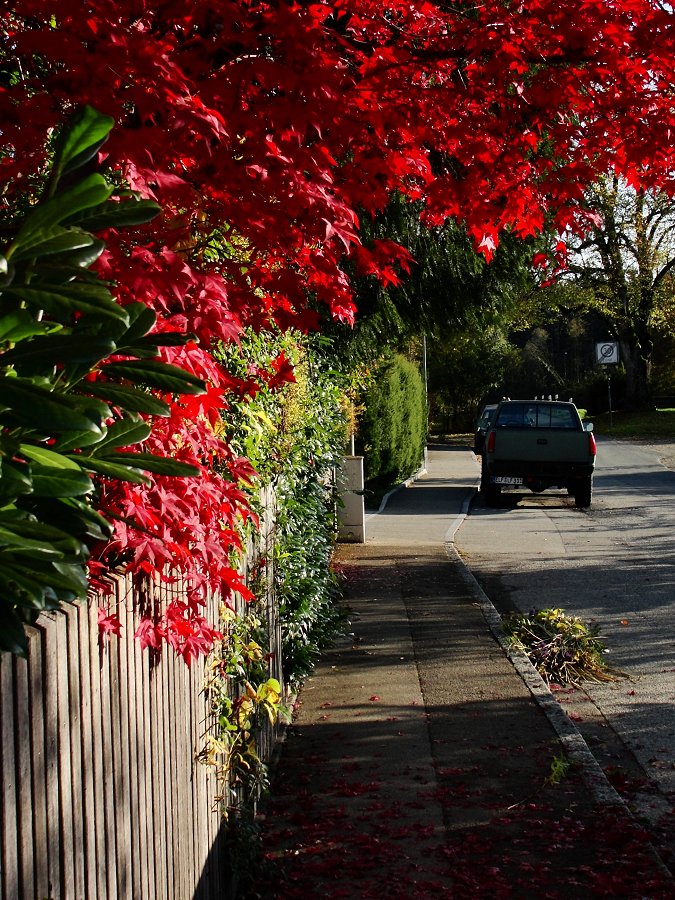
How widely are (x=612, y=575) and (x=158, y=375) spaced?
11.5 metres

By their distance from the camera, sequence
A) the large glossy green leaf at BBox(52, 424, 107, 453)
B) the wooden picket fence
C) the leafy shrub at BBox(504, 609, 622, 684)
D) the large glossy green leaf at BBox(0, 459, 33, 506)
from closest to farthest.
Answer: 1. the large glossy green leaf at BBox(0, 459, 33, 506)
2. the large glossy green leaf at BBox(52, 424, 107, 453)
3. the wooden picket fence
4. the leafy shrub at BBox(504, 609, 622, 684)

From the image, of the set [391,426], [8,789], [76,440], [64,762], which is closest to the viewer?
[76,440]

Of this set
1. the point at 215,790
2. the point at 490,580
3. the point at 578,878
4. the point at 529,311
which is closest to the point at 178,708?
the point at 215,790

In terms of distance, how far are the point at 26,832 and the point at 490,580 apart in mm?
10667

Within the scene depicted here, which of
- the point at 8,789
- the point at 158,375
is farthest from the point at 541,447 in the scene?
the point at 158,375

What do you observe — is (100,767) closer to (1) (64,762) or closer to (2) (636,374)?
(1) (64,762)

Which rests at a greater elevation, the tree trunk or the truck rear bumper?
the tree trunk

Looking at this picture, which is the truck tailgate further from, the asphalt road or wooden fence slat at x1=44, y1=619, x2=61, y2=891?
wooden fence slat at x1=44, y1=619, x2=61, y2=891

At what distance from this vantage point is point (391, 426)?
22.7 metres

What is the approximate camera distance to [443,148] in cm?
655

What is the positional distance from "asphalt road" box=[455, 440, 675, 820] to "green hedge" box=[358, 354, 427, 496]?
8.29 feet

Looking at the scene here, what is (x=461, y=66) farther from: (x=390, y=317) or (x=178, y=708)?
(x=390, y=317)

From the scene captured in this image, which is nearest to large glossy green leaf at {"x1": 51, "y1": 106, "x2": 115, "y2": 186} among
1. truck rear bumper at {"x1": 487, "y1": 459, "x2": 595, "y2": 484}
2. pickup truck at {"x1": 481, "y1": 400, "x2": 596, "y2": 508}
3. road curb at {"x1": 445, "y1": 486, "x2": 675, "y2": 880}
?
road curb at {"x1": 445, "y1": 486, "x2": 675, "y2": 880}

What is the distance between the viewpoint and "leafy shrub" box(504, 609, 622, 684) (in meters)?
8.37
